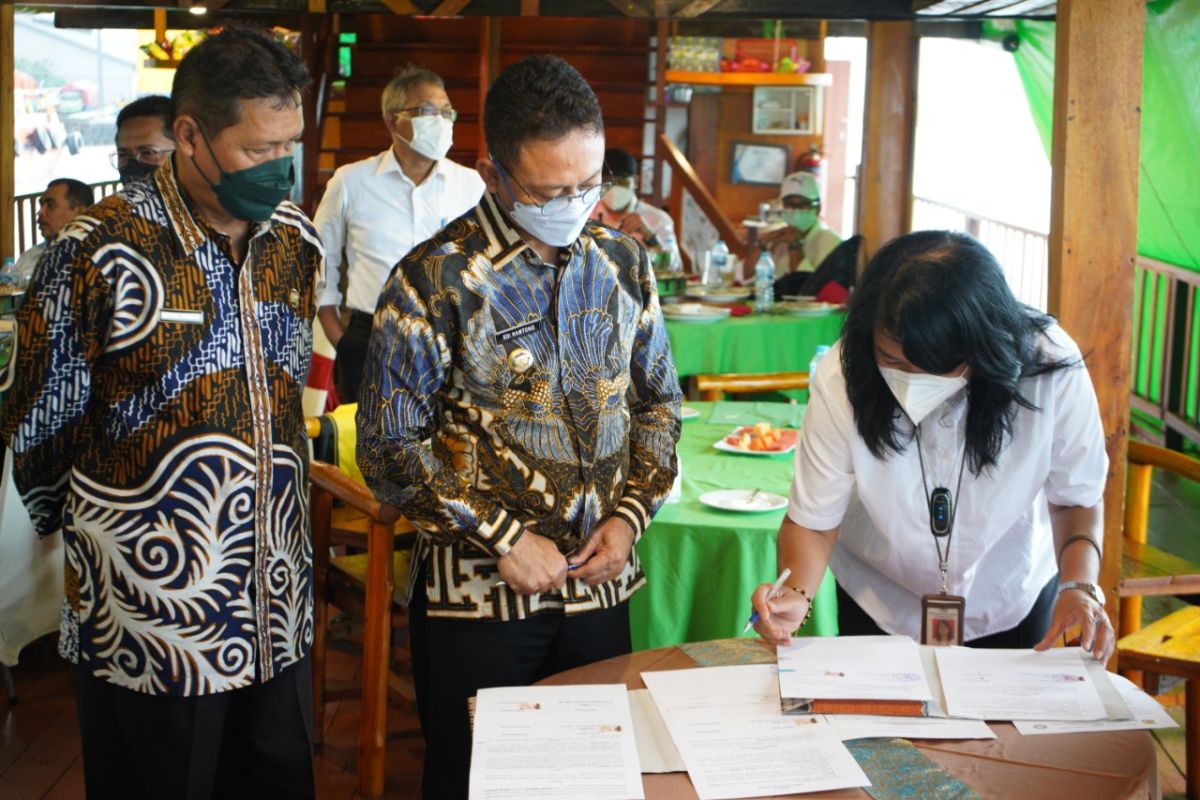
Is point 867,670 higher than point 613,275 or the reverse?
the reverse

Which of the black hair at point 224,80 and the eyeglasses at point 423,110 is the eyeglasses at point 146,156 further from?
the eyeglasses at point 423,110

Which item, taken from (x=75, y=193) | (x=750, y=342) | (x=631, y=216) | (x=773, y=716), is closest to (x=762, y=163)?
(x=631, y=216)

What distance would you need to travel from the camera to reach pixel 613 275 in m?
2.15

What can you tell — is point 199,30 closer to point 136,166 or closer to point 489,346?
point 136,166

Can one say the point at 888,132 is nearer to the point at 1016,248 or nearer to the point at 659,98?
the point at 1016,248

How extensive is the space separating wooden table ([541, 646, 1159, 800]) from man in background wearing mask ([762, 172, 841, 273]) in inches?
218

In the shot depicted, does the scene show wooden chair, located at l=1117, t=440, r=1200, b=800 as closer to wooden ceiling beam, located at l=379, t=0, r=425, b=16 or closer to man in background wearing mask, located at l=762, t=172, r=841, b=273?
man in background wearing mask, located at l=762, t=172, r=841, b=273

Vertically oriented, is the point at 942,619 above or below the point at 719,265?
below

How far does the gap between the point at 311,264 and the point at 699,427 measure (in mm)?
1838

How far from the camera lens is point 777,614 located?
196 centimetres

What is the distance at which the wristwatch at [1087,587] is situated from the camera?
195cm

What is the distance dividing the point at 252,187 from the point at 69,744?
2200mm

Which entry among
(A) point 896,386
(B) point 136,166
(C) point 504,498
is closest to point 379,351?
(C) point 504,498

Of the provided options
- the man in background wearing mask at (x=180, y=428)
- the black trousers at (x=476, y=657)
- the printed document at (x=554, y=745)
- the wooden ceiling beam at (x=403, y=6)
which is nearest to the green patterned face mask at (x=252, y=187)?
the man in background wearing mask at (x=180, y=428)
